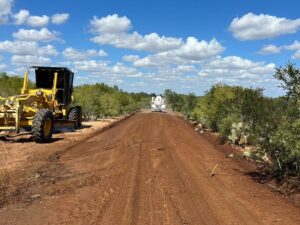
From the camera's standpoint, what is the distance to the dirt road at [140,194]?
7.93 m

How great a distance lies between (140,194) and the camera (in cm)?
951

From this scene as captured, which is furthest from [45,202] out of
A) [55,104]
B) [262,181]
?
[55,104]

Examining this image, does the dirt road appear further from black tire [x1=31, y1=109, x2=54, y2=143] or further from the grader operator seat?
the grader operator seat

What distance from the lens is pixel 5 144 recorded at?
17.6 m

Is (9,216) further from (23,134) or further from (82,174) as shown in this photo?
(23,134)

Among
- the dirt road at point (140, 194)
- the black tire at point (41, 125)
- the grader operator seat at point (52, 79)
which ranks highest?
the grader operator seat at point (52, 79)

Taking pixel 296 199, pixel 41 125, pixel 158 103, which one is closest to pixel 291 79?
pixel 296 199

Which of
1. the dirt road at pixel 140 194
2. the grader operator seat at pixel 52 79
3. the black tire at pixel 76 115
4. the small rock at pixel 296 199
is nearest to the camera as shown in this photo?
the dirt road at pixel 140 194

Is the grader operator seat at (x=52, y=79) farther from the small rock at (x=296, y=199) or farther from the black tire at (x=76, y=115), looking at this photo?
the small rock at (x=296, y=199)

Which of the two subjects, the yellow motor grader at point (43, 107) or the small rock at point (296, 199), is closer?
the small rock at point (296, 199)

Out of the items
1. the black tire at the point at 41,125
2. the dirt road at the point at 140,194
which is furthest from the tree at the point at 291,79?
the black tire at the point at 41,125

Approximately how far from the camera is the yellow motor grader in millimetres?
18016

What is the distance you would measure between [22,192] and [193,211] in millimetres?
3568

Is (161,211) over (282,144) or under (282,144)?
under
